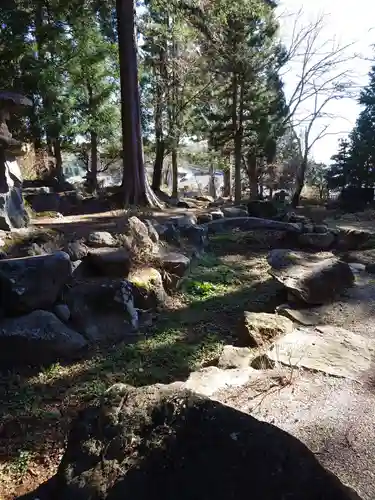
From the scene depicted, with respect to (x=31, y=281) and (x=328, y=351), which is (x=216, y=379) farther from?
(x=31, y=281)

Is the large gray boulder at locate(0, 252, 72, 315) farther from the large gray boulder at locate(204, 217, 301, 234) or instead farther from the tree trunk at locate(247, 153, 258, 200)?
the tree trunk at locate(247, 153, 258, 200)

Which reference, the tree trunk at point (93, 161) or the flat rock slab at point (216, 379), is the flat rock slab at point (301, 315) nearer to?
the flat rock slab at point (216, 379)

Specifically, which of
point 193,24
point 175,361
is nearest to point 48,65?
point 193,24

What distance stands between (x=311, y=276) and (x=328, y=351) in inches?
62.0

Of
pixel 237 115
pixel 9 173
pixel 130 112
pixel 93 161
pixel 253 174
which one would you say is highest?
pixel 237 115

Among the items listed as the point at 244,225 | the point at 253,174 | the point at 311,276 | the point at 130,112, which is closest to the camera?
the point at 311,276

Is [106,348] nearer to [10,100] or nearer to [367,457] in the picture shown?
[367,457]

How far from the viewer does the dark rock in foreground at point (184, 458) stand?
50.4 inches

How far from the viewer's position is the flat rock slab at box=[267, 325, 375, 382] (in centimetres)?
274

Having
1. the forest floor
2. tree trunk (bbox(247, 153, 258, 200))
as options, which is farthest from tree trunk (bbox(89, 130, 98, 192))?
the forest floor

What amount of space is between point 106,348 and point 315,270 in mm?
2343

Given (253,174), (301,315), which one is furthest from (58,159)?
(301,315)

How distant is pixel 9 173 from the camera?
18.1 ft

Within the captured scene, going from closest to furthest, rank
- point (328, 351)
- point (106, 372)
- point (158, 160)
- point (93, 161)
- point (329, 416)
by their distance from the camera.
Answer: point (329, 416)
point (328, 351)
point (106, 372)
point (93, 161)
point (158, 160)
